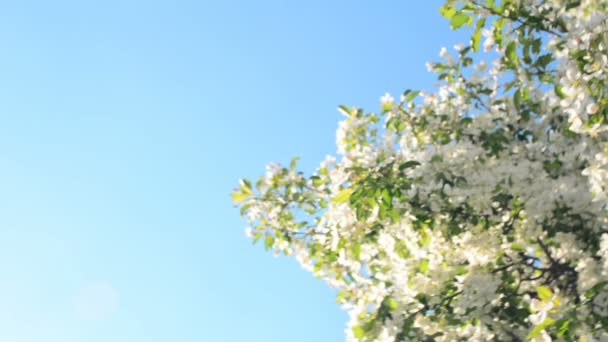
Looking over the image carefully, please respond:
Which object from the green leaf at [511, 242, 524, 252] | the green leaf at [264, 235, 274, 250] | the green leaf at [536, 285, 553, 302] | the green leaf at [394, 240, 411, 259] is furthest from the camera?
the green leaf at [264, 235, 274, 250]

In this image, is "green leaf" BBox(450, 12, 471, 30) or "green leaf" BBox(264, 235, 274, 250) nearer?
"green leaf" BBox(450, 12, 471, 30)

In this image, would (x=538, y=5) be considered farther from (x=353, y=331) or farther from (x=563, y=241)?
(x=353, y=331)

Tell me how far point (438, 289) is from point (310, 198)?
242cm

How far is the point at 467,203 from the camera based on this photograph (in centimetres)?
733

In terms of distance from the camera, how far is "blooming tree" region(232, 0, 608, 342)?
652cm

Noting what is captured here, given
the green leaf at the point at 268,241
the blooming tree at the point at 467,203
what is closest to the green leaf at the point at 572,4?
the blooming tree at the point at 467,203

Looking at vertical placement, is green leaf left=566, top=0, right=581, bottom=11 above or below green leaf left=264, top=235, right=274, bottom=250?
below

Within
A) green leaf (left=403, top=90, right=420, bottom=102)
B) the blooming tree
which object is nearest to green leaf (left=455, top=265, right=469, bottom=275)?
the blooming tree

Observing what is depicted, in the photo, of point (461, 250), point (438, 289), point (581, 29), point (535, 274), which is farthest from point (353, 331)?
point (581, 29)

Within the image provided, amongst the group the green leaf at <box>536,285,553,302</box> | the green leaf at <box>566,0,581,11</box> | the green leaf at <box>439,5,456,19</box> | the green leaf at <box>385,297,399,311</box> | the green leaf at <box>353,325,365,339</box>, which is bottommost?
the green leaf at <box>536,285,553,302</box>

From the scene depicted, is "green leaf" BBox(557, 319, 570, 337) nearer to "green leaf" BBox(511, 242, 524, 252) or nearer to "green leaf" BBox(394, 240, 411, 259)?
"green leaf" BBox(511, 242, 524, 252)

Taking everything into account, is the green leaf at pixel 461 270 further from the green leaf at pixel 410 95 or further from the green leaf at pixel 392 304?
the green leaf at pixel 410 95

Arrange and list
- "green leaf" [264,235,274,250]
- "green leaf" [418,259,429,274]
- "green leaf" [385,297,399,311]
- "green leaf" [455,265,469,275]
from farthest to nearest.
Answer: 1. "green leaf" [264,235,274,250]
2. "green leaf" [418,259,429,274]
3. "green leaf" [455,265,469,275]
4. "green leaf" [385,297,399,311]

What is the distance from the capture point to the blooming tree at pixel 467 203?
21.4ft
